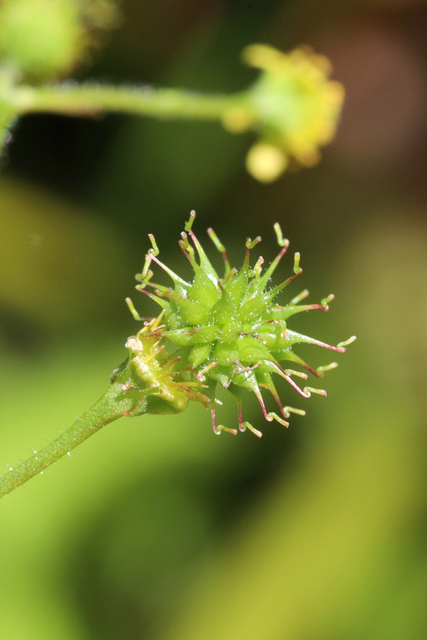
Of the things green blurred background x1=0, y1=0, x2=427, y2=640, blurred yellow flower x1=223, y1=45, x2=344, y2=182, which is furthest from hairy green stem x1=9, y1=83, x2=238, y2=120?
green blurred background x1=0, y1=0, x2=427, y2=640

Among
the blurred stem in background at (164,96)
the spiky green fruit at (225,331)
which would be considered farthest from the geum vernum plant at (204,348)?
the blurred stem in background at (164,96)

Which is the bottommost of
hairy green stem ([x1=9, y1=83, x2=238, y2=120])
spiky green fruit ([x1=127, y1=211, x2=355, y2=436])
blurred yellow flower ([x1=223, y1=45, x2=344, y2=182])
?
spiky green fruit ([x1=127, y1=211, x2=355, y2=436])

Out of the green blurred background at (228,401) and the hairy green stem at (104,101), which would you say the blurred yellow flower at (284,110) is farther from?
the green blurred background at (228,401)

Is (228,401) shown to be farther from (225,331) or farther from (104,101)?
(225,331)

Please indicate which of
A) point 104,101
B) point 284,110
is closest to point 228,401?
point 284,110

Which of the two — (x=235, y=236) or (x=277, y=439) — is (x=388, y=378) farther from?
(x=235, y=236)

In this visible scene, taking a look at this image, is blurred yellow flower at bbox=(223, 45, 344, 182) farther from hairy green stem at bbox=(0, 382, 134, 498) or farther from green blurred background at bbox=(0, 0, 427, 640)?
hairy green stem at bbox=(0, 382, 134, 498)

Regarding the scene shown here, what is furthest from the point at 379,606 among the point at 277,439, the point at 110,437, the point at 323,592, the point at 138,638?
the point at 110,437
